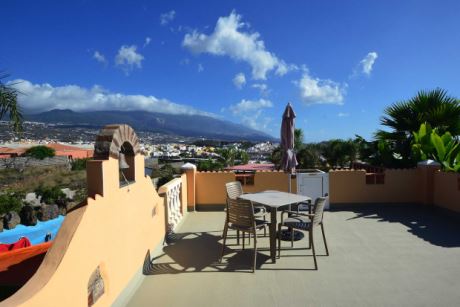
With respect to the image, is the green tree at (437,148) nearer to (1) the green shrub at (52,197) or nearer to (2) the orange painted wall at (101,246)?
(2) the orange painted wall at (101,246)

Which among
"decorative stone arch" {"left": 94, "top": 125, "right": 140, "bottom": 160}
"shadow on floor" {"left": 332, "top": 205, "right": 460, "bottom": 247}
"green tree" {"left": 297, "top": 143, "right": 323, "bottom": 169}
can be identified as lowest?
"shadow on floor" {"left": 332, "top": 205, "right": 460, "bottom": 247}

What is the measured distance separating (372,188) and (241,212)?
18.6ft

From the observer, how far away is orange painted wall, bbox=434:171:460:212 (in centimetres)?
789

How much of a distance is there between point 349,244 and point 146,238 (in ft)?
11.9

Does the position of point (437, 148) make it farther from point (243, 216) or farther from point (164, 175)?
point (164, 175)

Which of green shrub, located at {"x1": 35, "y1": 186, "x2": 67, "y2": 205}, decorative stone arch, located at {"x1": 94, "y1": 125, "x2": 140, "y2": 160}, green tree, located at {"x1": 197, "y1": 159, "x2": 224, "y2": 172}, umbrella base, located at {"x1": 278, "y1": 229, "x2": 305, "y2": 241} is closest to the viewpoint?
decorative stone arch, located at {"x1": 94, "y1": 125, "x2": 140, "y2": 160}

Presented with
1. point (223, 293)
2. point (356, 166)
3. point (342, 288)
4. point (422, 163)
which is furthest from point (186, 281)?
point (356, 166)

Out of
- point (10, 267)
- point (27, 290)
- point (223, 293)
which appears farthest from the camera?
point (223, 293)

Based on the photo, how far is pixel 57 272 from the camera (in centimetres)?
252

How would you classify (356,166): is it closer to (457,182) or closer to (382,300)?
(457,182)

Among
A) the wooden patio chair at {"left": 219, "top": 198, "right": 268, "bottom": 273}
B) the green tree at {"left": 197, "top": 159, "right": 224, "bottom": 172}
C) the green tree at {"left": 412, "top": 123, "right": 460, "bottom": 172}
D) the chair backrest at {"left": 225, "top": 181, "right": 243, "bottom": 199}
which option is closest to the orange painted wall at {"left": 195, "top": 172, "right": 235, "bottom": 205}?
the chair backrest at {"left": 225, "top": 181, "right": 243, "bottom": 199}

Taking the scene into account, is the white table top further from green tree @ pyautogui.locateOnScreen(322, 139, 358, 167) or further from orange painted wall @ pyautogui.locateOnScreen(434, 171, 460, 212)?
green tree @ pyautogui.locateOnScreen(322, 139, 358, 167)

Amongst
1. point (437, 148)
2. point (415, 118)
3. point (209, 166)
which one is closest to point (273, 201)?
point (437, 148)

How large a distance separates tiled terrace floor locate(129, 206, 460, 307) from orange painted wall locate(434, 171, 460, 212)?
1192 millimetres
